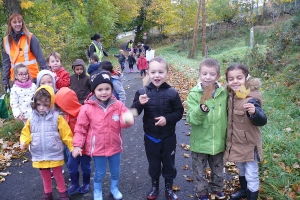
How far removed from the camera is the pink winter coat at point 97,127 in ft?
11.3

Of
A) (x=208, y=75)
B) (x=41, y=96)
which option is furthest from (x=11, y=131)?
(x=208, y=75)

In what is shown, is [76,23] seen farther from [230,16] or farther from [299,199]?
[230,16]

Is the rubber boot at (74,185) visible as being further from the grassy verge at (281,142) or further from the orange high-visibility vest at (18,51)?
the grassy verge at (281,142)

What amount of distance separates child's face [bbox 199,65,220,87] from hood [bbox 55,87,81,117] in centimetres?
184

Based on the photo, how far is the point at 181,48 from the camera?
3919 centimetres

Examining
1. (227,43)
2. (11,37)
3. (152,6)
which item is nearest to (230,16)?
(227,43)

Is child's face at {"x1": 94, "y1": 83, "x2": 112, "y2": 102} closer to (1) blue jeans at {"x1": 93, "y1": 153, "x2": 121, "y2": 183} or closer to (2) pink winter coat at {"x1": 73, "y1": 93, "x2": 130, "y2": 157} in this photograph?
(2) pink winter coat at {"x1": 73, "y1": 93, "x2": 130, "y2": 157}

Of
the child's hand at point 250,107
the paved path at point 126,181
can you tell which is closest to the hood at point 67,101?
the paved path at point 126,181

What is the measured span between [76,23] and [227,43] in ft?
74.7

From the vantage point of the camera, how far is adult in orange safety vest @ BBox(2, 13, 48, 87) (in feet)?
15.1

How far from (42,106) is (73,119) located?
526 mm

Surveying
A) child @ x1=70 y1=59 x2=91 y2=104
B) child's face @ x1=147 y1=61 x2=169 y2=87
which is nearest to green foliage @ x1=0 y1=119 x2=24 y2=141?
child @ x1=70 y1=59 x2=91 y2=104

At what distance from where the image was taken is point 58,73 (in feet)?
15.1

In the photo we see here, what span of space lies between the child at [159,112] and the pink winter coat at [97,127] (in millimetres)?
312
